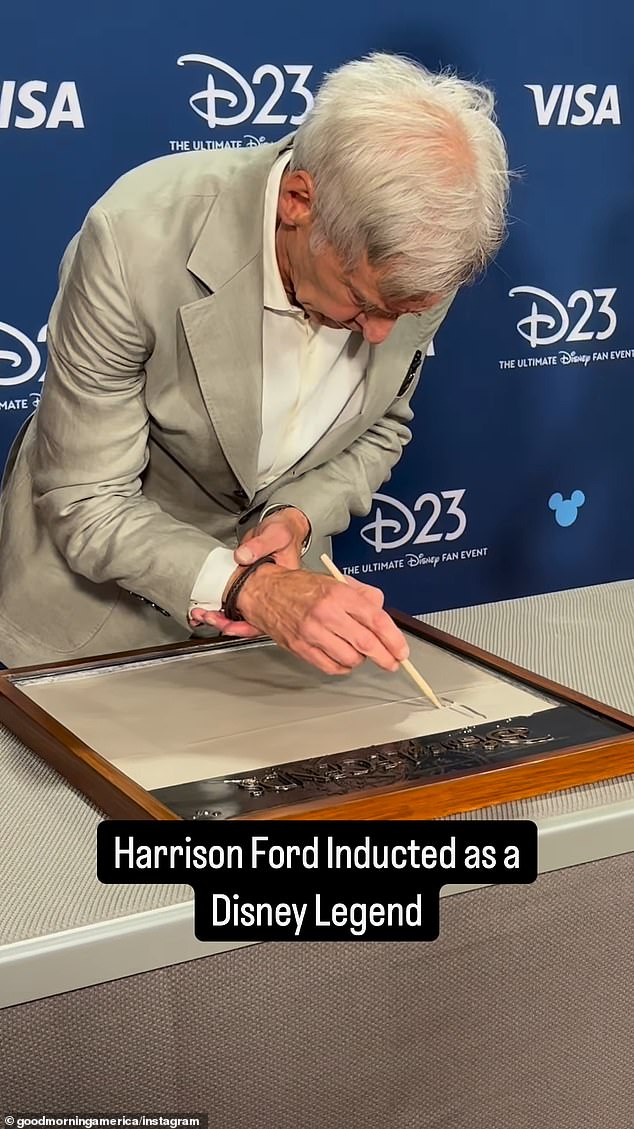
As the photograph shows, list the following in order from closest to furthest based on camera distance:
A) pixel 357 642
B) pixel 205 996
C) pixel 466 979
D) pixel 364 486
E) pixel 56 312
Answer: pixel 205 996
pixel 466 979
pixel 357 642
pixel 56 312
pixel 364 486

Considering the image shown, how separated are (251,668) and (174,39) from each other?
1.93m

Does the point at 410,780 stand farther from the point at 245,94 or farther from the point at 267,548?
the point at 245,94

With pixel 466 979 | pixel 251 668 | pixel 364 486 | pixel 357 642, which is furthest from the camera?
pixel 364 486

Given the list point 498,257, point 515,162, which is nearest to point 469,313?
point 498,257

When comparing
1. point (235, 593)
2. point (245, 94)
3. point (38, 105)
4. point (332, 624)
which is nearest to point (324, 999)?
point (332, 624)

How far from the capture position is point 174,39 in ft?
9.71

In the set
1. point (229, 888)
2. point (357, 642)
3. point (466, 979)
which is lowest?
point (466, 979)

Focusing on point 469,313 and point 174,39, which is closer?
point 174,39

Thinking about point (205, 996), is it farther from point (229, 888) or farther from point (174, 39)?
point (174, 39)

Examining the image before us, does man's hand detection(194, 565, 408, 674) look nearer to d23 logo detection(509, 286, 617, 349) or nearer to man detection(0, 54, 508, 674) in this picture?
man detection(0, 54, 508, 674)

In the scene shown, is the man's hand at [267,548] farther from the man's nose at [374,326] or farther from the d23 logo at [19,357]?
the d23 logo at [19,357]

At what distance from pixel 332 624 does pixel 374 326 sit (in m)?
0.36

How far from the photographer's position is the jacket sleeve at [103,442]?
4.93ft

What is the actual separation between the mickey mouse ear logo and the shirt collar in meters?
2.29
